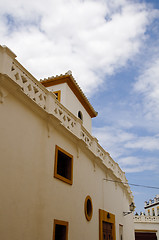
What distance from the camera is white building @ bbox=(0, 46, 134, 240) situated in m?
6.75

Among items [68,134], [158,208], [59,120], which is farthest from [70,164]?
[158,208]

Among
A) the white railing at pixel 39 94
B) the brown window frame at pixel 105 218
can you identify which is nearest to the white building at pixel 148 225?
the brown window frame at pixel 105 218

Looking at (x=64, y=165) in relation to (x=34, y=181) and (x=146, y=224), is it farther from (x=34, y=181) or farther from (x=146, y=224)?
(x=146, y=224)

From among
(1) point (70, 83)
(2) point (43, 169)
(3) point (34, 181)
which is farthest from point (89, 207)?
(1) point (70, 83)

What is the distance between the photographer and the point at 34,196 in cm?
746

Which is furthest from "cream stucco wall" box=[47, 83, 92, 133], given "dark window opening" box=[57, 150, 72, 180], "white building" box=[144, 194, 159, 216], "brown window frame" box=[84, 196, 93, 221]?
"white building" box=[144, 194, 159, 216]

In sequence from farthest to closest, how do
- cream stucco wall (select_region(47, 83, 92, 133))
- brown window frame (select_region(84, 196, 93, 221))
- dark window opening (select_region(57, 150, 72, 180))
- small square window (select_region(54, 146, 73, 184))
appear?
cream stucco wall (select_region(47, 83, 92, 133)) < brown window frame (select_region(84, 196, 93, 221)) < dark window opening (select_region(57, 150, 72, 180)) < small square window (select_region(54, 146, 73, 184))

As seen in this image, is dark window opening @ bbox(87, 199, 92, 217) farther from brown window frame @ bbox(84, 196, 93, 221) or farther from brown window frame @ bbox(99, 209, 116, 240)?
brown window frame @ bbox(99, 209, 116, 240)

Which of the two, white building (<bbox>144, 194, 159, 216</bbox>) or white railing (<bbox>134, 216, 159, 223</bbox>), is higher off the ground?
white building (<bbox>144, 194, 159, 216</bbox>)

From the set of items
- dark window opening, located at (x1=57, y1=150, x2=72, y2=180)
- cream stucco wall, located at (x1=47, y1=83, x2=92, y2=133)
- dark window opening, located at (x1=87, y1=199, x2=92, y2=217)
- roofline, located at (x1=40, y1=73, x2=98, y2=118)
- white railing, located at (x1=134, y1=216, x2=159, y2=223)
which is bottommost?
white railing, located at (x1=134, y1=216, x2=159, y2=223)

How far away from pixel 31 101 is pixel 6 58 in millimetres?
1459

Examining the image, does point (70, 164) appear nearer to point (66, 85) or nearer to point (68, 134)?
point (68, 134)

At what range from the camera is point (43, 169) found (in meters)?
8.08

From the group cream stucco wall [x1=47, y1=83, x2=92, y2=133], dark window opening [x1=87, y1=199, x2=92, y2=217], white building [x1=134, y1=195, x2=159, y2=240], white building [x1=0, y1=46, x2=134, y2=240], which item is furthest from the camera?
white building [x1=134, y1=195, x2=159, y2=240]
